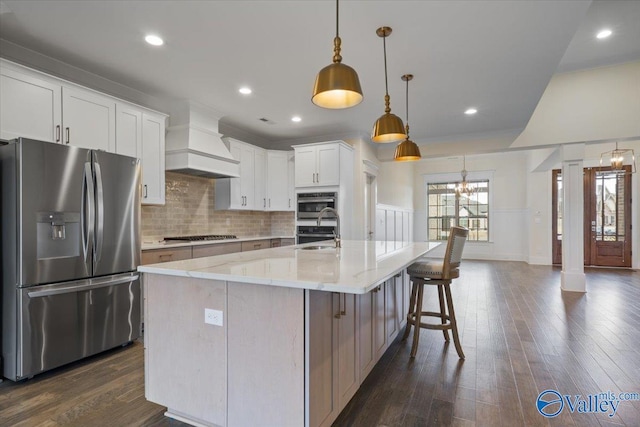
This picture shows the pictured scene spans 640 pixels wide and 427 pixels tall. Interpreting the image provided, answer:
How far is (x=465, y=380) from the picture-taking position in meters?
2.40

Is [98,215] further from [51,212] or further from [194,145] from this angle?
[194,145]

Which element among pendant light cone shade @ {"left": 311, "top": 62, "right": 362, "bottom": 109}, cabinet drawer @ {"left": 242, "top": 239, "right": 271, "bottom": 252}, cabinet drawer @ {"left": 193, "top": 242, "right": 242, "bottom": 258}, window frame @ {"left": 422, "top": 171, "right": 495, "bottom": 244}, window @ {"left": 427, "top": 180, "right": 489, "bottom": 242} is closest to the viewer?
pendant light cone shade @ {"left": 311, "top": 62, "right": 362, "bottom": 109}

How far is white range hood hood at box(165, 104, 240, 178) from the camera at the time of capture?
4.08 metres

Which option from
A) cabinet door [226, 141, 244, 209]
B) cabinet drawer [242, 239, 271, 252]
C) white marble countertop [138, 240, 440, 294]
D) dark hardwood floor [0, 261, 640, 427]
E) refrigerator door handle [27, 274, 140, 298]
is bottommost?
dark hardwood floor [0, 261, 640, 427]

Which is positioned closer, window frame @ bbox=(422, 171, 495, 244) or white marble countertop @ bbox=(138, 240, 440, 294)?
white marble countertop @ bbox=(138, 240, 440, 294)

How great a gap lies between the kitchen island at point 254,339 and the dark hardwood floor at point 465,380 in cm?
31

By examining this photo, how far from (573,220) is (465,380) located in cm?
422

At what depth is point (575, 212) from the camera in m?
5.21

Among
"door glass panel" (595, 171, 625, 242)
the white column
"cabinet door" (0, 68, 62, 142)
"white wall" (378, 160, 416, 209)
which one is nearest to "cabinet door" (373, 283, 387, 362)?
"cabinet door" (0, 68, 62, 142)

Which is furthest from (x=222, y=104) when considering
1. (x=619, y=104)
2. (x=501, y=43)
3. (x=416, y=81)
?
(x=619, y=104)

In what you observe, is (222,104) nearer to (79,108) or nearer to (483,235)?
(79,108)

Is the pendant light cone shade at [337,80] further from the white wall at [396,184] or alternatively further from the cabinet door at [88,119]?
the white wall at [396,184]

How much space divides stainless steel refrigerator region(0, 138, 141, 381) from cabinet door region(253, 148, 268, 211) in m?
2.49

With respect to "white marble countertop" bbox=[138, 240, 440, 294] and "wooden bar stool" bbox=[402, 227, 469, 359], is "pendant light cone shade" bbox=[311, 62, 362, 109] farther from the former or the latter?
"wooden bar stool" bbox=[402, 227, 469, 359]
